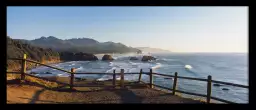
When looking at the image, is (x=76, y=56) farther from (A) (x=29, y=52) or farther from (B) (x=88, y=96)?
(B) (x=88, y=96)

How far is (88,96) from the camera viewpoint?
30.7ft

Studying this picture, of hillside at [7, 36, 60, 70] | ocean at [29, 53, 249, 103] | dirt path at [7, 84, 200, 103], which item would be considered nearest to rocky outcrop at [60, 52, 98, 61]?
ocean at [29, 53, 249, 103]

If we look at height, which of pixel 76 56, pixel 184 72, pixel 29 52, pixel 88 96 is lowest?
pixel 184 72

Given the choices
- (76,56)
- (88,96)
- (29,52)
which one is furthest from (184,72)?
(88,96)

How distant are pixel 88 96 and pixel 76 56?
5610cm

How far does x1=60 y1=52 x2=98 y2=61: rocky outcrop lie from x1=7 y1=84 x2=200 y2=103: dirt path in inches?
2040

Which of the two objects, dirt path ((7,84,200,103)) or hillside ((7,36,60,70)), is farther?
hillside ((7,36,60,70))

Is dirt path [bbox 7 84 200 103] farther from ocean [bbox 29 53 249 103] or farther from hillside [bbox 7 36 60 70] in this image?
hillside [bbox 7 36 60 70]

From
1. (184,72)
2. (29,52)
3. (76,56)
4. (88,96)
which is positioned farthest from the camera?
(76,56)

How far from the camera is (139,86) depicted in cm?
1153

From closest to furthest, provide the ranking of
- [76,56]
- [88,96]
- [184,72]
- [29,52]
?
[88,96] < [29,52] < [184,72] < [76,56]

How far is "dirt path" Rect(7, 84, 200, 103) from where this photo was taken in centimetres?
801

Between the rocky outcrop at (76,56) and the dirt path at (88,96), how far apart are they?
5181 centimetres
